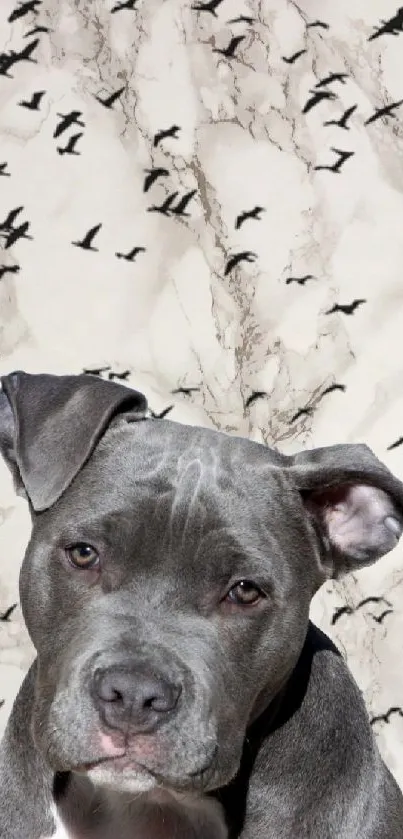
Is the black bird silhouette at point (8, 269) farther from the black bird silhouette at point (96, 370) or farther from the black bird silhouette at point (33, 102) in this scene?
the black bird silhouette at point (33, 102)

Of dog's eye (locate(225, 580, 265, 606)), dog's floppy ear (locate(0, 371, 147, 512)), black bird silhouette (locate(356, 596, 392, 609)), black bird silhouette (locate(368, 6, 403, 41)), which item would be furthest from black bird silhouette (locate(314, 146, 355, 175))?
dog's eye (locate(225, 580, 265, 606))

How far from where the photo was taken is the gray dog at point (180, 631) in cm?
333

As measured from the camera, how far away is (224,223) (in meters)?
6.82

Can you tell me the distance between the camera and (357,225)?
22.3ft

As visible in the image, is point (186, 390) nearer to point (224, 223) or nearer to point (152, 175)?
point (224, 223)

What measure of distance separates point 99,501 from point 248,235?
3.42 m

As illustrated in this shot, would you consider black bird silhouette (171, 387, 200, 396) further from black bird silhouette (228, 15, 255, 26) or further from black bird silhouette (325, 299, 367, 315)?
black bird silhouette (228, 15, 255, 26)

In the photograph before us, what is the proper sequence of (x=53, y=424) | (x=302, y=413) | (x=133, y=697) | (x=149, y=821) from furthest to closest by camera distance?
(x=302, y=413) → (x=149, y=821) → (x=53, y=424) → (x=133, y=697)

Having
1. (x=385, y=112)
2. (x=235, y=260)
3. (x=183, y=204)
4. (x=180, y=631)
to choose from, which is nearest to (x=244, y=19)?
(x=385, y=112)

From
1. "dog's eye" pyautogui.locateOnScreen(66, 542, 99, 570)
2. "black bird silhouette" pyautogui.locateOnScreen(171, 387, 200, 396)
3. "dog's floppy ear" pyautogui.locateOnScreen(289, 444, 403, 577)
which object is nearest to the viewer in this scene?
"dog's eye" pyautogui.locateOnScreen(66, 542, 99, 570)

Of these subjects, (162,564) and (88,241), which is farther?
(88,241)

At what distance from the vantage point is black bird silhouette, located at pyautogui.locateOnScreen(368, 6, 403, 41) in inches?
267

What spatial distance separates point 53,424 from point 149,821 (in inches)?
46.5

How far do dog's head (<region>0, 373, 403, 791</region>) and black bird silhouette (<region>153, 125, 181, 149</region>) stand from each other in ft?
10.2
